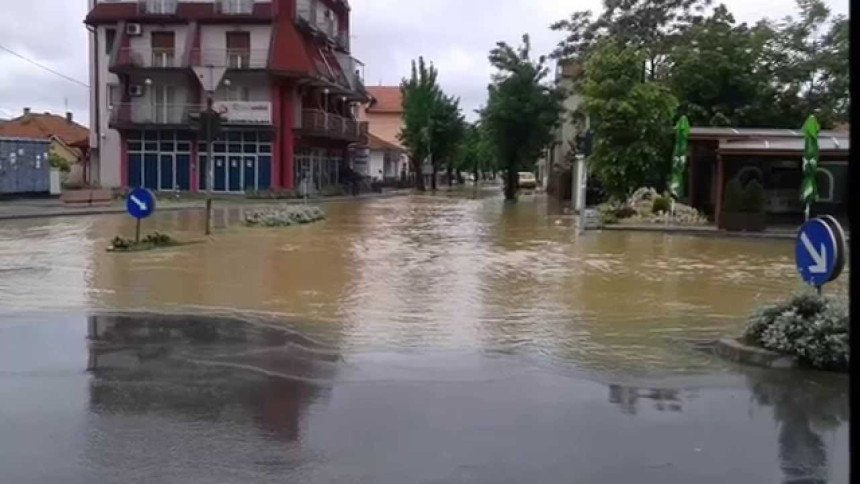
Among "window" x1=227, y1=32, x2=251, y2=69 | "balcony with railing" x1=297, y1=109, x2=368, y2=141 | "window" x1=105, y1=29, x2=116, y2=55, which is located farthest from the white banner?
"window" x1=105, y1=29, x2=116, y2=55

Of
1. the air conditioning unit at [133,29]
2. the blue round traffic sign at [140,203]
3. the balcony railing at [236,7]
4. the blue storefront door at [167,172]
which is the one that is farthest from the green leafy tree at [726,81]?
the air conditioning unit at [133,29]

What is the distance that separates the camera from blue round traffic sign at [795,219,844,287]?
8070 mm

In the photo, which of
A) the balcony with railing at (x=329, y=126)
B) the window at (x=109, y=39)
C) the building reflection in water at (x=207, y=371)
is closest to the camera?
the building reflection in water at (x=207, y=371)

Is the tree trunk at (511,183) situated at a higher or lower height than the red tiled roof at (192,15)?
lower

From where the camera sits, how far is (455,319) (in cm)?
1118

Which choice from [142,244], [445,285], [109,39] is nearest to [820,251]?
[445,285]

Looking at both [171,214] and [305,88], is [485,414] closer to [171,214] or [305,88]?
[171,214]

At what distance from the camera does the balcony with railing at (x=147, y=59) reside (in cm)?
5262

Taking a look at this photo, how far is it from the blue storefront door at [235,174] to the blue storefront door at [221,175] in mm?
257

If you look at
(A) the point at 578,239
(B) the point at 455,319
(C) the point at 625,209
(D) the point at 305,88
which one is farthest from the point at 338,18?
(B) the point at 455,319

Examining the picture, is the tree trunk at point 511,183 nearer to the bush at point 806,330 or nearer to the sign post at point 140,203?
the sign post at point 140,203

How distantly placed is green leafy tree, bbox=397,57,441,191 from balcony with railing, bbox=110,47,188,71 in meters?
23.1

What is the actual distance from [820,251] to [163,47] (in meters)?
50.4

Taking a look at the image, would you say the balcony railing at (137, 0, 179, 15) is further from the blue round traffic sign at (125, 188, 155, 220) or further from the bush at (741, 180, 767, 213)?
the blue round traffic sign at (125, 188, 155, 220)
